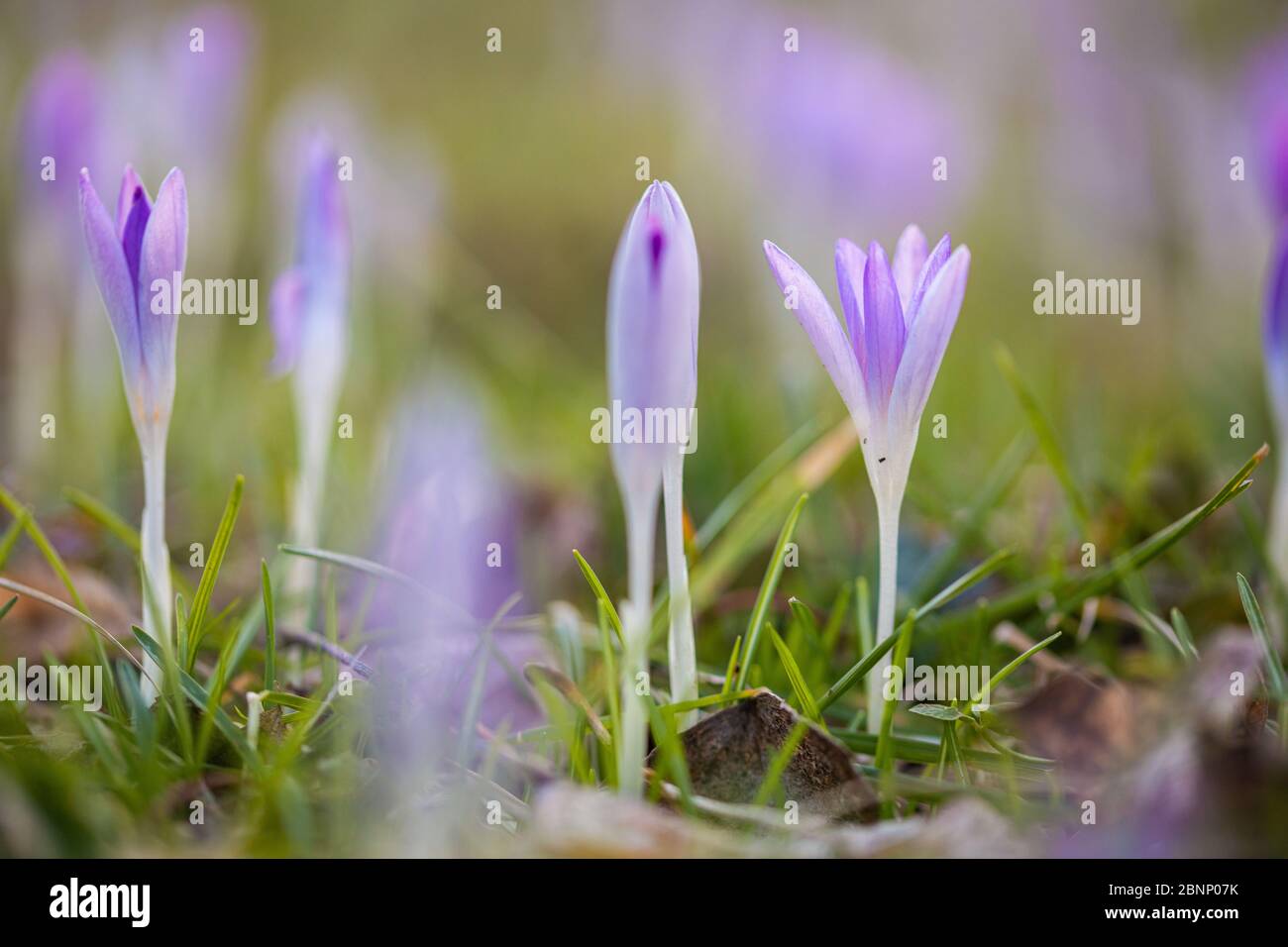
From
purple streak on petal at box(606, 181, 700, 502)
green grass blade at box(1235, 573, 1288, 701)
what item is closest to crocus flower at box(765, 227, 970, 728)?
purple streak on petal at box(606, 181, 700, 502)

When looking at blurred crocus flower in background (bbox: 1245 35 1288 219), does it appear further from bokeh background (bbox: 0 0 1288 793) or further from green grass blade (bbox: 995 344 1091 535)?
green grass blade (bbox: 995 344 1091 535)

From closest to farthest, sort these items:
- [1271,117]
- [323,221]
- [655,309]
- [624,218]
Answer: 1. [655,309]
2. [323,221]
3. [1271,117]
4. [624,218]

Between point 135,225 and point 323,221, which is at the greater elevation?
point 323,221

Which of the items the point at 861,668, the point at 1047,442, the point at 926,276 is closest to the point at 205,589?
the point at 861,668

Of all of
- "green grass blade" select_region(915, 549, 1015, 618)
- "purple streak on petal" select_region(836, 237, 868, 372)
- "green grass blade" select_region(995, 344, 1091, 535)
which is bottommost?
"green grass blade" select_region(915, 549, 1015, 618)

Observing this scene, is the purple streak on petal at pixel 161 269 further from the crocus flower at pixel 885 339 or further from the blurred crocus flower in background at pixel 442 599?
the crocus flower at pixel 885 339

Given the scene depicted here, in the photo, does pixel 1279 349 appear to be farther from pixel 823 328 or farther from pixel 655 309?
pixel 655 309

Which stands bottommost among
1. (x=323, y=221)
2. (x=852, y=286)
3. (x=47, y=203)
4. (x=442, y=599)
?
(x=442, y=599)

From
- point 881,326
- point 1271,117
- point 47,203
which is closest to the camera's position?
point 881,326
